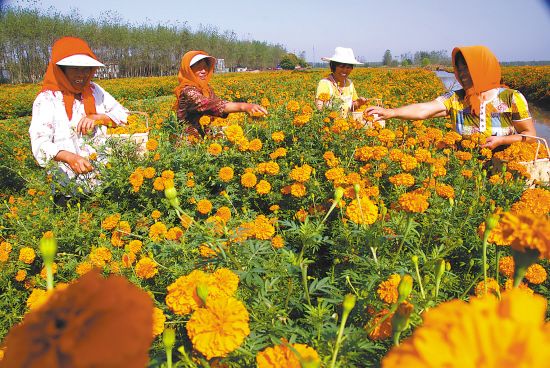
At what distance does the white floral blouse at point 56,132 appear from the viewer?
2.30 metres

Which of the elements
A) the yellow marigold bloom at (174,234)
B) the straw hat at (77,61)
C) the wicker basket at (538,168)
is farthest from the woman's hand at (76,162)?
the wicker basket at (538,168)

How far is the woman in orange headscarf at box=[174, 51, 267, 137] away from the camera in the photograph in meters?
3.00

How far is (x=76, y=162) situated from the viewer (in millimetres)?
2066

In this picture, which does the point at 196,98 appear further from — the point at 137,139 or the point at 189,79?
A: the point at 137,139

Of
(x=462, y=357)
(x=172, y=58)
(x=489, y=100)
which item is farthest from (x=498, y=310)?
(x=172, y=58)

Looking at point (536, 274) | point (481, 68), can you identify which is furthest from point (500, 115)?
point (536, 274)

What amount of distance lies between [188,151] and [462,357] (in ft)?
7.21

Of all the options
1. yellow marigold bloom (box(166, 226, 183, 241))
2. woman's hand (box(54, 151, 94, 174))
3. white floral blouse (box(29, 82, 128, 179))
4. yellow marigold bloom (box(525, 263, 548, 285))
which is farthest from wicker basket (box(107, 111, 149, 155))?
yellow marigold bloom (box(525, 263, 548, 285))

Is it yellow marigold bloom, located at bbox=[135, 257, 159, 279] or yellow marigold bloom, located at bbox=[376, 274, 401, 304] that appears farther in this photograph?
yellow marigold bloom, located at bbox=[135, 257, 159, 279]

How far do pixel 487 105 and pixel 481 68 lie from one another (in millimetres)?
254

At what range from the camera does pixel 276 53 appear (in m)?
67.6

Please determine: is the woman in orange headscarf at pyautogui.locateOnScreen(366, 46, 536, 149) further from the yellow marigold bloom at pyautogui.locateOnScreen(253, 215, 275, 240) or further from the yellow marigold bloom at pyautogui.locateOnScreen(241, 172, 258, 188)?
the yellow marigold bloom at pyautogui.locateOnScreen(253, 215, 275, 240)

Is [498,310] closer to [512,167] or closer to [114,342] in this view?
[114,342]

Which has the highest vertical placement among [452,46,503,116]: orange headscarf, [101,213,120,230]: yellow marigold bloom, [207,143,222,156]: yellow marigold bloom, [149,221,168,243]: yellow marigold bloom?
[452,46,503,116]: orange headscarf
